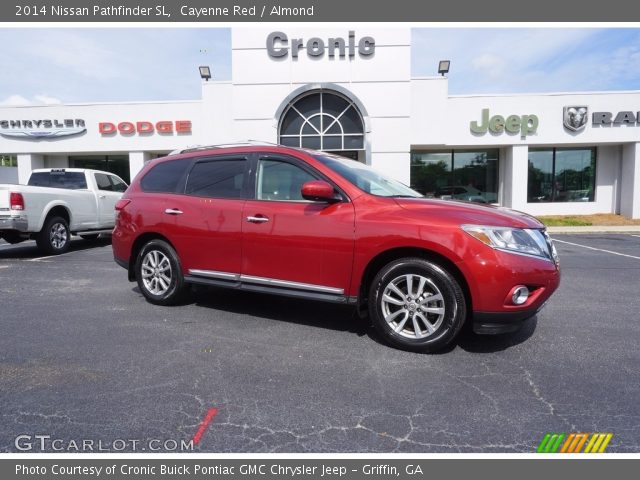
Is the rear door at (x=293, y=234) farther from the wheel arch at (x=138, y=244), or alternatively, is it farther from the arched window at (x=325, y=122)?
the arched window at (x=325, y=122)

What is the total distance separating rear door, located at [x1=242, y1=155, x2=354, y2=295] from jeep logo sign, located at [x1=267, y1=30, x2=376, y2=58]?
1240cm

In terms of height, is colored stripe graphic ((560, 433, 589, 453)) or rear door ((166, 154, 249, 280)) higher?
rear door ((166, 154, 249, 280))

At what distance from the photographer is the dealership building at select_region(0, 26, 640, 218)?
15.3 m

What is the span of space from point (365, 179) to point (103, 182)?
Answer: 9.14 metres

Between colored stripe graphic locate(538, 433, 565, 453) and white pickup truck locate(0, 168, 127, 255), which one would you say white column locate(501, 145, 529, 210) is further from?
colored stripe graphic locate(538, 433, 565, 453)

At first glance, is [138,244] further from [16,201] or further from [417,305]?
[16,201]

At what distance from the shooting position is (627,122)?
18078 millimetres

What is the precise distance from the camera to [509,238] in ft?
11.3

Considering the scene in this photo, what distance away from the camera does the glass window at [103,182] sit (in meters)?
10.9

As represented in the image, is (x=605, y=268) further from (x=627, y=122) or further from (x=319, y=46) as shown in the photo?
(x=627, y=122)

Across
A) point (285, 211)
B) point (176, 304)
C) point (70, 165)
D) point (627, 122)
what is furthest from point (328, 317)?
point (70, 165)

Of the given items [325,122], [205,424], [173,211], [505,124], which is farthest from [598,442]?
[505,124]

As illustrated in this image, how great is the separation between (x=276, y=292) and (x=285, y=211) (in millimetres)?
819

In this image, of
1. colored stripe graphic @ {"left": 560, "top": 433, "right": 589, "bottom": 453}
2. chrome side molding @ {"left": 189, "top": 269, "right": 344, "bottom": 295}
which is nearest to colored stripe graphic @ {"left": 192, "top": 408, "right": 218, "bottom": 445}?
chrome side molding @ {"left": 189, "top": 269, "right": 344, "bottom": 295}
